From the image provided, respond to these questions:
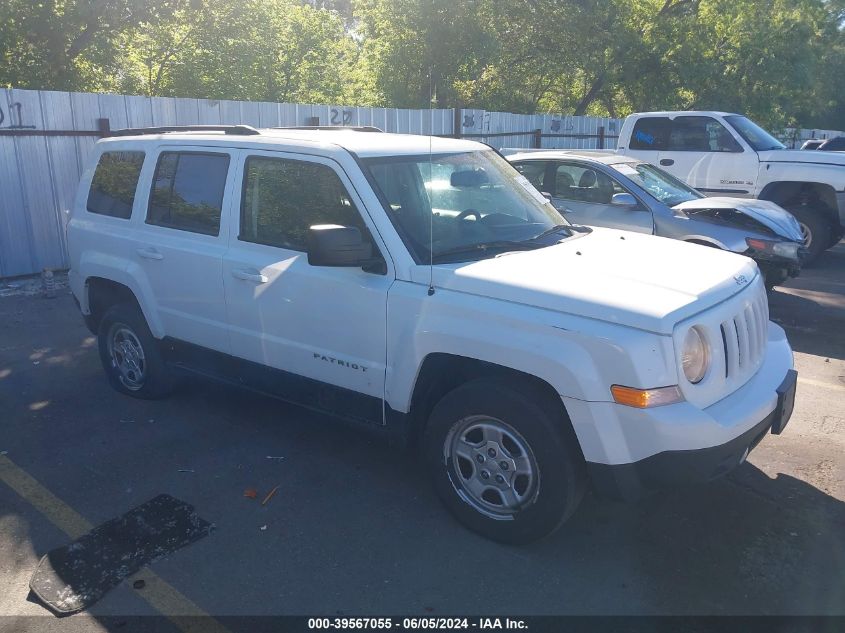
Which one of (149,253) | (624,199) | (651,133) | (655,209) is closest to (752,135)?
(651,133)

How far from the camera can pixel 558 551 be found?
3.89 meters

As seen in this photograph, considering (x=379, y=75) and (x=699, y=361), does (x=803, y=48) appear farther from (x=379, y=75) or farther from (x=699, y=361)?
(x=699, y=361)

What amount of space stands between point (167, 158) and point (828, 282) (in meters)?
9.04

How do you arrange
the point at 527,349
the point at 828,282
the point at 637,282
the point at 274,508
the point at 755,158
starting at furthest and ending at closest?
the point at 755,158 < the point at 828,282 < the point at 274,508 < the point at 637,282 < the point at 527,349

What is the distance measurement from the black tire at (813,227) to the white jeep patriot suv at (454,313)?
7.93 m

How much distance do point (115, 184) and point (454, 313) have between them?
3.33m

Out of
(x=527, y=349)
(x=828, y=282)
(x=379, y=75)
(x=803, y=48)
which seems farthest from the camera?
(x=803, y=48)

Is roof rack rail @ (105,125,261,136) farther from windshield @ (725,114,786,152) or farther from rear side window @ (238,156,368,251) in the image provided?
windshield @ (725,114,786,152)

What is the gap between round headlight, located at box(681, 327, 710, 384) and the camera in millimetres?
3496

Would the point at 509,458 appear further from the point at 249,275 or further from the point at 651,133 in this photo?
the point at 651,133

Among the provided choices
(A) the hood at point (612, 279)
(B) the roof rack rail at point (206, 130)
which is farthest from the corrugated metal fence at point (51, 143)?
(A) the hood at point (612, 279)

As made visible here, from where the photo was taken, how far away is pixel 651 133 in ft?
40.2

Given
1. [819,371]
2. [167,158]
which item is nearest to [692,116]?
[819,371]

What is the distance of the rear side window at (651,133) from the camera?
12.1m
